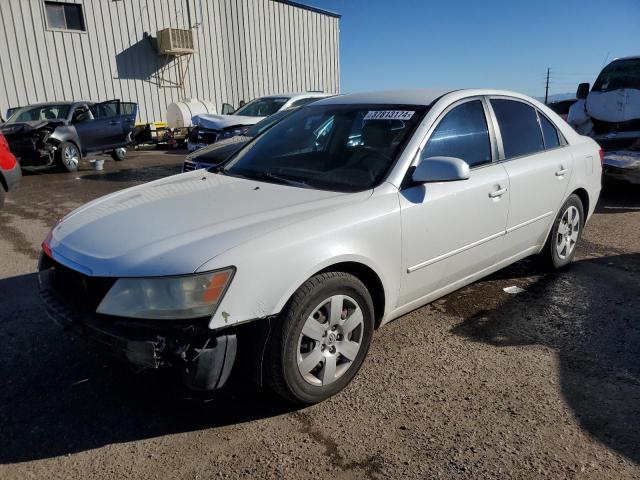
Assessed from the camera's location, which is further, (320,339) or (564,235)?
(564,235)

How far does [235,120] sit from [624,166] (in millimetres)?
7156

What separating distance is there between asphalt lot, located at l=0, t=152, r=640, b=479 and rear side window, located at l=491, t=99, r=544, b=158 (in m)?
1.18

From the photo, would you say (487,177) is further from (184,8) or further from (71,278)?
(184,8)

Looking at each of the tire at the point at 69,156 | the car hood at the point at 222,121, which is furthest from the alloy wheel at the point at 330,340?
the tire at the point at 69,156

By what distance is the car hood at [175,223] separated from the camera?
225cm

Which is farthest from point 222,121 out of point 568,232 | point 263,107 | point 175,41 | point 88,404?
point 175,41

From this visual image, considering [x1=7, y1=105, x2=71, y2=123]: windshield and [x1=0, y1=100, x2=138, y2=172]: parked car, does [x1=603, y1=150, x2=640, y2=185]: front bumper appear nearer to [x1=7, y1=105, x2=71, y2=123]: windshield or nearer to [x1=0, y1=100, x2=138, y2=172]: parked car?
[x1=0, y1=100, x2=138, y2=172]: parked car

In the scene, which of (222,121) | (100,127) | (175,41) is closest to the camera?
(222,121)

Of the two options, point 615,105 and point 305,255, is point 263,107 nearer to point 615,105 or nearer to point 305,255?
point 615,105

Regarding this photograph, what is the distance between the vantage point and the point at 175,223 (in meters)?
2.55

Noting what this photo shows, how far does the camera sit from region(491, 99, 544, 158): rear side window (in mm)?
3730

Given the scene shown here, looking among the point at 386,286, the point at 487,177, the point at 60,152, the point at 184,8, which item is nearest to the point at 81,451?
the point at 386,286

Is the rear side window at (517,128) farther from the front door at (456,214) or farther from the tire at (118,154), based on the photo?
the tire at (118,154)

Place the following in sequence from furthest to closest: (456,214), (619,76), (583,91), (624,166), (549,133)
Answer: (583,91) < (619,76) < (624,166) < (549,133) < (456,214)
